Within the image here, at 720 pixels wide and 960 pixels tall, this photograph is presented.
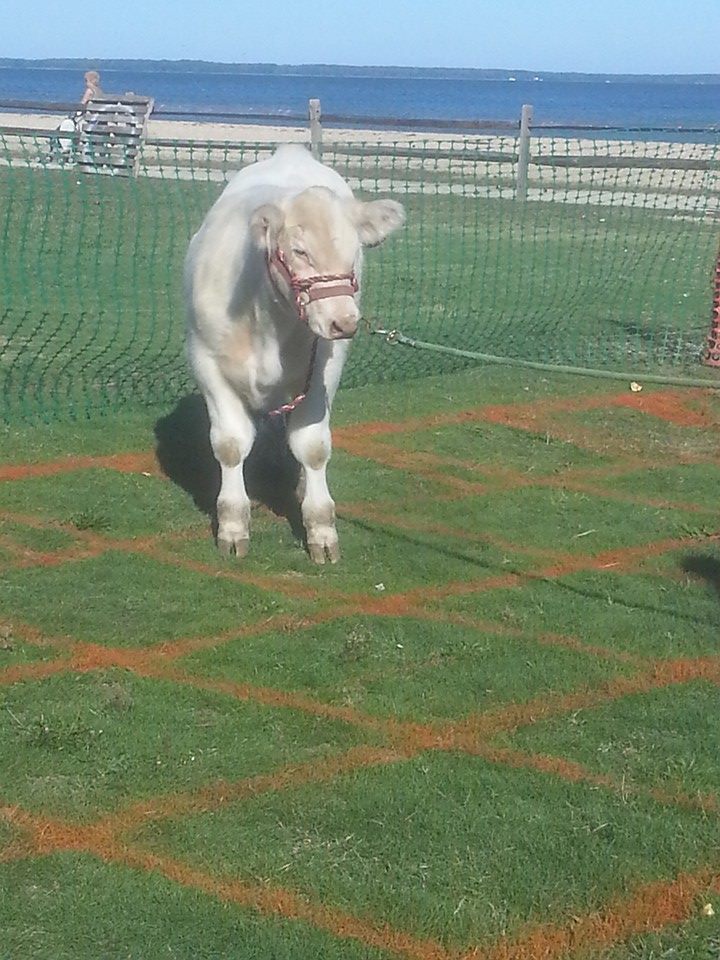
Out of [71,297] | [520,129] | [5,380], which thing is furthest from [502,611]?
[520,129]

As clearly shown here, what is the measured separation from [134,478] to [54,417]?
1495 mm

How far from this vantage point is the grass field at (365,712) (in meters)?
4.31

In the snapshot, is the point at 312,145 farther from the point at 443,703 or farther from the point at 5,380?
the point at 443,703

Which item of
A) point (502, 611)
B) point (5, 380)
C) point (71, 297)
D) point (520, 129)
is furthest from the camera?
point (520, 129)

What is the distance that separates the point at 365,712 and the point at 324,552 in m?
1.86

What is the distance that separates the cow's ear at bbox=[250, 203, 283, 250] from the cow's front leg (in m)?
1.17

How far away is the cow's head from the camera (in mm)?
6316

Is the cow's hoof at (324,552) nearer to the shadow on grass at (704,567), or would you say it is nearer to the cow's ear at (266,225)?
the cow's ear at (266,225)

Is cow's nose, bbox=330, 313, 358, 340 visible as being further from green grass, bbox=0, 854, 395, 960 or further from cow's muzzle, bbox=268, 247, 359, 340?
green grass, bbox=0, 854, 395, 960

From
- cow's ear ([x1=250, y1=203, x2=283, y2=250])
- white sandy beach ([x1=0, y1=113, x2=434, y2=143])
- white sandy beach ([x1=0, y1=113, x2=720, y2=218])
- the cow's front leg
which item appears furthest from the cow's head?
white sandy beach ([x1=0, y1=113, x2=434, y2=143])

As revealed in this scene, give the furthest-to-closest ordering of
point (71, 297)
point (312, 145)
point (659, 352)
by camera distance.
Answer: point (312, 145) → point (71, 297) → point (659, 352)

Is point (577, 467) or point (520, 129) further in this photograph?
point (520, 129)

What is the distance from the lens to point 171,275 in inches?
622

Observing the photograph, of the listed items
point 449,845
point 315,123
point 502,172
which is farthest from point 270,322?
point 502,172
